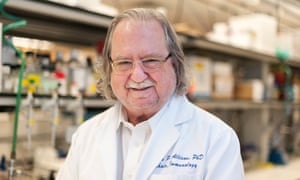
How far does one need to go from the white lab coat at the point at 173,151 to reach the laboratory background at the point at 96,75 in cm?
25

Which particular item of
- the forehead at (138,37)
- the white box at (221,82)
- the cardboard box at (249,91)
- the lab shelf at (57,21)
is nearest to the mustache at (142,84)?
the forehead at (138,37)

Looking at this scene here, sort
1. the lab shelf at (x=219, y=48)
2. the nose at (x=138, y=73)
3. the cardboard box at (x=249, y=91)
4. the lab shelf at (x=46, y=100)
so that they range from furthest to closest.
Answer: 1. the cardboard box at (x=249, y=91)
2. the lab shelf at (x=219, y=48)
3. the lab shelf at (x=46, y=100)
4. the nose at (x=138, y=73)

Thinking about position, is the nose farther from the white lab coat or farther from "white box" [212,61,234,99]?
"white box" [212,61,234,99]

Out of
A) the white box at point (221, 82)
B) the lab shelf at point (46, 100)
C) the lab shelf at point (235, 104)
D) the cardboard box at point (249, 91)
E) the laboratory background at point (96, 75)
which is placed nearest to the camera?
the lab shelf at point (46, 100)

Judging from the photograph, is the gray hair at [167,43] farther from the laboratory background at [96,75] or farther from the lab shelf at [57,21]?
the lab shelf at [57,21]

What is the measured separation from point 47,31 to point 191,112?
3.56 ft

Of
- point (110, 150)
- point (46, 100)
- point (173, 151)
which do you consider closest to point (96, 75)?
point (46, 100)

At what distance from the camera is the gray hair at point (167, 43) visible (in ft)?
3.55

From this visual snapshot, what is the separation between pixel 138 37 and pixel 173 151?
396mm

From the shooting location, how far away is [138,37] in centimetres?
104

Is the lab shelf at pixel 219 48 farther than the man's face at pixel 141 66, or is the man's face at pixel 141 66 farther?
the lab shelf at pixel 219 48

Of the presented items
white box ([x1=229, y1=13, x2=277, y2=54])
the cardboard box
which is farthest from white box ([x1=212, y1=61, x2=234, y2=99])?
white box ([x1=229, y1=13, x2=277, y2=54])

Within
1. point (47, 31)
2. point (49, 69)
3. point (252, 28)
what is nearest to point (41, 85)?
point (49, 69)

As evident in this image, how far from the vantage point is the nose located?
1.03 meters
